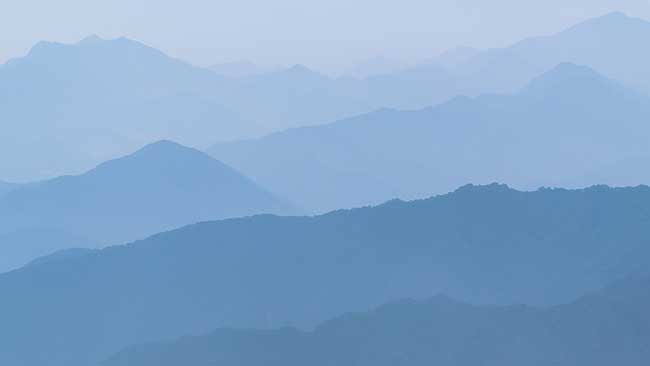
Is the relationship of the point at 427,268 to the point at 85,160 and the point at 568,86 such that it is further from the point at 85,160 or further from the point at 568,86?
the point at 568,86

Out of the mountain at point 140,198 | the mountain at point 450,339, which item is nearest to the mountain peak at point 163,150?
the mountain at point 140,198

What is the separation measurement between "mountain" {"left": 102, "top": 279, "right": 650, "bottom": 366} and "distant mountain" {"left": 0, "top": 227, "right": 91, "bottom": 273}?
3648 cm

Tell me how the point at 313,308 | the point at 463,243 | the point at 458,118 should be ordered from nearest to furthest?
the point at 313,308 → the point at 463,243 → the point at 458,118

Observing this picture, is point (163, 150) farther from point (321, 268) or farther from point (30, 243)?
point (321, 268)

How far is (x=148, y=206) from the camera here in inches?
3944

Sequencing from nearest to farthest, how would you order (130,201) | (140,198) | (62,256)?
1. (62,256)
2. (130,201)
3. (140,198)

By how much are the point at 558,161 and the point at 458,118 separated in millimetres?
21977

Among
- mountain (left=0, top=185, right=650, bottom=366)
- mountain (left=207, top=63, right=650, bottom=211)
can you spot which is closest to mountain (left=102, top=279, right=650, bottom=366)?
mountain (left=0, top=185, right=650, bottom=366)

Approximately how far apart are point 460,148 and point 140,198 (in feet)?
191

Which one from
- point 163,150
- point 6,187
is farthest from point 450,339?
point 6,187

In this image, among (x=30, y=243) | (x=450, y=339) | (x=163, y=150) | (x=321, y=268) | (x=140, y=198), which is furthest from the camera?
(x=163, y=150)

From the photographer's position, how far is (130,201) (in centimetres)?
10050

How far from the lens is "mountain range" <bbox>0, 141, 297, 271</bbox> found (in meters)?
91.6

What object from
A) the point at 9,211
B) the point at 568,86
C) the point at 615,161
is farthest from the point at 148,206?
the point at 568,86
